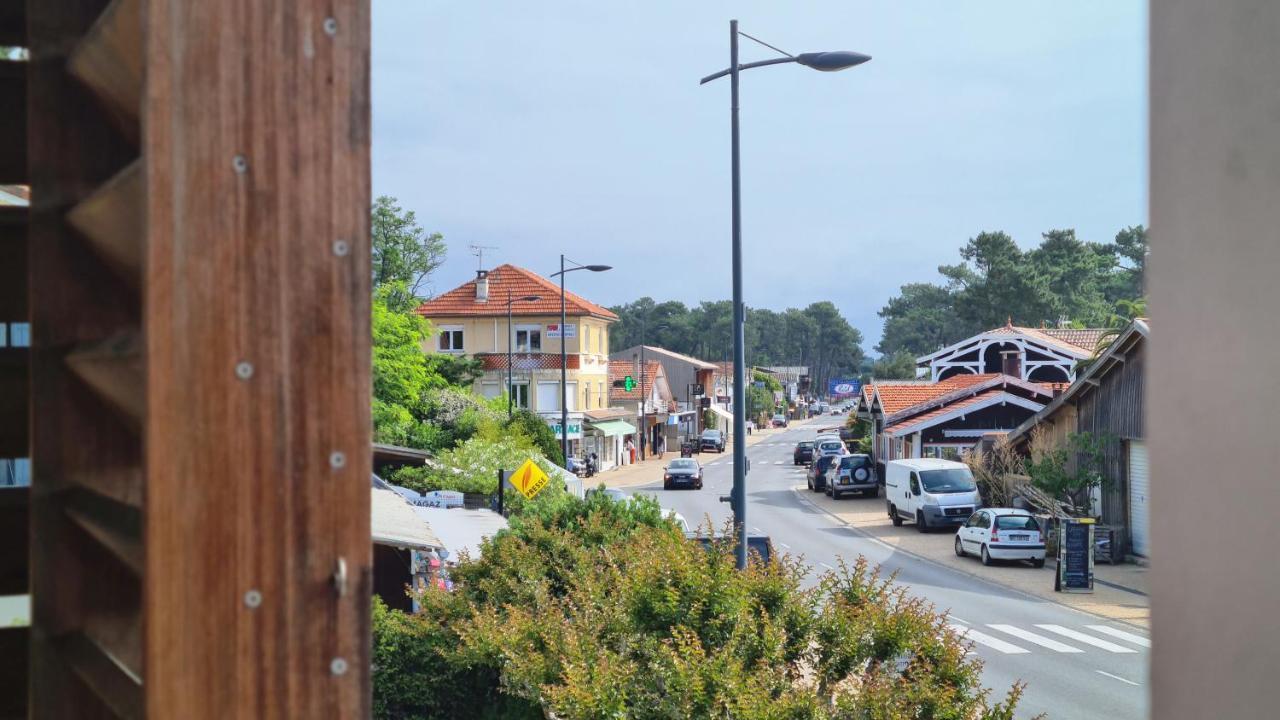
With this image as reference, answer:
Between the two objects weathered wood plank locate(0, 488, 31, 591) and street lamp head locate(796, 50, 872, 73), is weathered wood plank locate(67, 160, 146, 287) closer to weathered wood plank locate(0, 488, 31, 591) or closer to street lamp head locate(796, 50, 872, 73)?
weathered wood plank locate(0, 488, 31, 591)

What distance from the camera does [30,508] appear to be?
1.33 metres

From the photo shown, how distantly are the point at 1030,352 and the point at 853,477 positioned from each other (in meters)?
11.9

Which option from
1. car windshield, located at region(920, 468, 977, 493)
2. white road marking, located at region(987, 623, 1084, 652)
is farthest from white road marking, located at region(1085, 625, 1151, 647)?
car windshield, located at region(920, 468, 977, 493)

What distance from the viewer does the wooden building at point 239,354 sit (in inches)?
43.9

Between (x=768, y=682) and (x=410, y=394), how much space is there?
39.1 meters

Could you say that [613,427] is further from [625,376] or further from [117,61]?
[117,61]

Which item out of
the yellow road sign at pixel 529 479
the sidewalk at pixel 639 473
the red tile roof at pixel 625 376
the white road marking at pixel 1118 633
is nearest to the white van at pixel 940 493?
the white road marking at pixel 1118 633

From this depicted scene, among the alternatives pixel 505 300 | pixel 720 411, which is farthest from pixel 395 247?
pixel 720 411

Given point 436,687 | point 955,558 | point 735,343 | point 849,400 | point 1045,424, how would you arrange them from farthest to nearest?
point 849,400 → point 1045,424 → point 955,558 → point 735,343 → point 436,687

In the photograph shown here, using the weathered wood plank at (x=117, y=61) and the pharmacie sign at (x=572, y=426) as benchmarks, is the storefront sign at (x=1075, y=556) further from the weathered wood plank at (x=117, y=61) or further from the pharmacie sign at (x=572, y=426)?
the pharmacie sign at (x=572, y=426)

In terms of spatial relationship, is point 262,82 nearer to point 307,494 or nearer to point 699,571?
point 307,494

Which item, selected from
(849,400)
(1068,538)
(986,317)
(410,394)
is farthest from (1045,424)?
(849,400)

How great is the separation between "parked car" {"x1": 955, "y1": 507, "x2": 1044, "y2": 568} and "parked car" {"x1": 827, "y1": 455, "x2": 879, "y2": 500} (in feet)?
58.4

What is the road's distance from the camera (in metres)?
14.8
